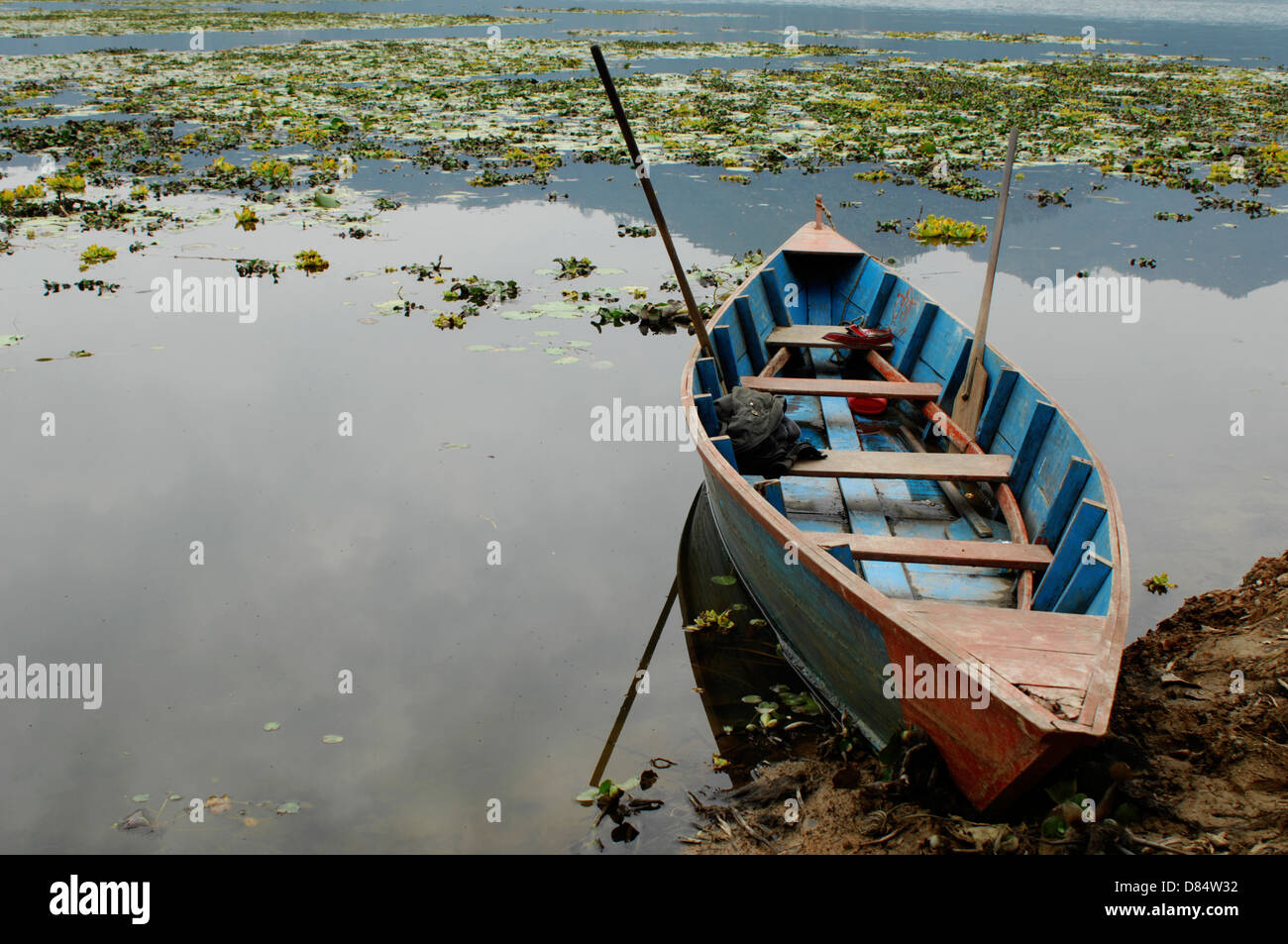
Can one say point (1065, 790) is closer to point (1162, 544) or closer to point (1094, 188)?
point (1162, 544)

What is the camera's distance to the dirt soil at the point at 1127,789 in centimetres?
329

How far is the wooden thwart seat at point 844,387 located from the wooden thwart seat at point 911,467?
1.05 metres

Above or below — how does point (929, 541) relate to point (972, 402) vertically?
below

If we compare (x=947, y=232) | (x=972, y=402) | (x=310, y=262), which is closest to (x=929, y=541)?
(x=972, y=402)

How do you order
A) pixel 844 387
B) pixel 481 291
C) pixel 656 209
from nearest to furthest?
pixel 656 209 < pixel 844 387 < pixel 481 291

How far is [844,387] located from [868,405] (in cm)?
58

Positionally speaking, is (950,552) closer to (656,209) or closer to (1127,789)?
(1127,789)

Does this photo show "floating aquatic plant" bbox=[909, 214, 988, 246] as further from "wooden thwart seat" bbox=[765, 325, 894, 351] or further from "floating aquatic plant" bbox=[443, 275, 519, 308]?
"floating aquatic plant" bbox=[443, 275, 519, 308]

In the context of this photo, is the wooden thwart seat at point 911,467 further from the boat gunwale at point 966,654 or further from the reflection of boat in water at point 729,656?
the reflection of boat in water at point 729,656

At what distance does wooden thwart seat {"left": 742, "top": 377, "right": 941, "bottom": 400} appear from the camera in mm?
6840

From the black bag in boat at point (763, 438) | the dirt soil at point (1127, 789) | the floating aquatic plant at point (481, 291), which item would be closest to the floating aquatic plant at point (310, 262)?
the floating aquatic plant at point (481, 291)

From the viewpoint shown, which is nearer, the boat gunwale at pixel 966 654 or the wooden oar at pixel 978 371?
the boat gunwale at pixel 966 654

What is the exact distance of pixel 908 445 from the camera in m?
6.97
